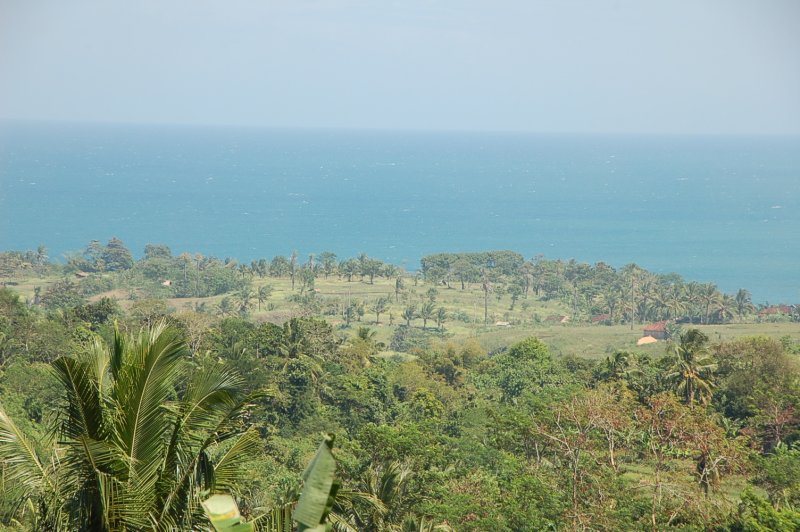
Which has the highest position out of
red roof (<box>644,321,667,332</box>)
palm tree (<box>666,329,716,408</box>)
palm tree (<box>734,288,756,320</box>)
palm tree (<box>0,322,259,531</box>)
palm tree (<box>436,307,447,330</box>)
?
palm tree (<box>0,322,259,531</box>)

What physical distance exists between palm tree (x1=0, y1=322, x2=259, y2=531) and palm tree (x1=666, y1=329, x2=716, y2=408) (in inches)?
1224

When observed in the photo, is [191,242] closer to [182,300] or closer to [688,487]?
[182,300]

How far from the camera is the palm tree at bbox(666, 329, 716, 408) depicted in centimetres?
3581

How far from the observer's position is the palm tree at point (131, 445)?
284 inches

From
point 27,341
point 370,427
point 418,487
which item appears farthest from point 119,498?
point 27,341

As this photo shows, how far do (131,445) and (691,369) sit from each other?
32.3 m

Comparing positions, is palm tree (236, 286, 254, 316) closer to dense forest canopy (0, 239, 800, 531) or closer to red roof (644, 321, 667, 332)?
dense forest canopy (0, 239, 800, 531)

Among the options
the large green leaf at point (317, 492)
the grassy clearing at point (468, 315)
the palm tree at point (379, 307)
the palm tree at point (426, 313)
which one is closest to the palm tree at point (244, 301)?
the grassy clearing at point (468, 315)

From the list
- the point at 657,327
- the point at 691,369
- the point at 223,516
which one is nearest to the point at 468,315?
the point at 657,327

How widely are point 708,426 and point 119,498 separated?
21.0 metres

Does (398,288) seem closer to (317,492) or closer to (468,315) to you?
(468,315)

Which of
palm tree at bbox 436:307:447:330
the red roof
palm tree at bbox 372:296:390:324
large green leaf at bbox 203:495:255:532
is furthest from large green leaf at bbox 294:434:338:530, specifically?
palm tree at bbox 436:307:447:330

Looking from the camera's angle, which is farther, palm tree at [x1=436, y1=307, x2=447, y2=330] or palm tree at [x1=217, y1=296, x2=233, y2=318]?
palm tree at [x1=436, y1=307, x2=447, y2=330]

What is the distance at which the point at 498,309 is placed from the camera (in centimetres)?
8919
